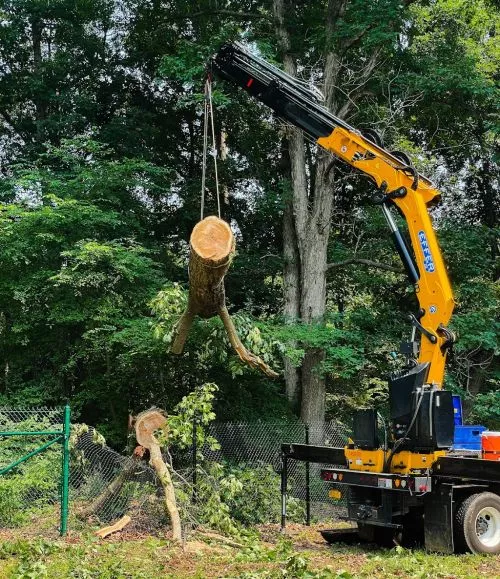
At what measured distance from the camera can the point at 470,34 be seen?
16.4 metres

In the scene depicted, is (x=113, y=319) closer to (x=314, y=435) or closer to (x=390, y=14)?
(x=314, y=435)

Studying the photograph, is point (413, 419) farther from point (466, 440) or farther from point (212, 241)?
point (212, 241)

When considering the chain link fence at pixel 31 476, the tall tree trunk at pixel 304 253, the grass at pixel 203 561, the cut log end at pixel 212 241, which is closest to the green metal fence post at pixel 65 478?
the chain link fence at pixel 31 476

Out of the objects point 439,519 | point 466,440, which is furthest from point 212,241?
point 466,440

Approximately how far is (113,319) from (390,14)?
8.22 meters

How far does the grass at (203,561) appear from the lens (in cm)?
640

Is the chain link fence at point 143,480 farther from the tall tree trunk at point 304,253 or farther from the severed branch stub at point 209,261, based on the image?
the tall tree trunk at point 304,253

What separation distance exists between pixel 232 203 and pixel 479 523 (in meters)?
12.0

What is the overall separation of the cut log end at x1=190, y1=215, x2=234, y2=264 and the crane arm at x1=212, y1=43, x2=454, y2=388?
2.37 m

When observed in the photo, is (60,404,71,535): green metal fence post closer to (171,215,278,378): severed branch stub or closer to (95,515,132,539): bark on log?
(95,515,132,539): bark on log

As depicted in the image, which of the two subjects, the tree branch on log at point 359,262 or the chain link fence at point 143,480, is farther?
Result: the tree branch on log at point 359,262

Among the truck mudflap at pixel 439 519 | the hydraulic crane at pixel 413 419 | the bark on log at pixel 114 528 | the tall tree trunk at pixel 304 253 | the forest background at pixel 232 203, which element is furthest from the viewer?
the tall tree trunk at pixel 304 253

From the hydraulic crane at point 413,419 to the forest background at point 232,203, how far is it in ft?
11.1

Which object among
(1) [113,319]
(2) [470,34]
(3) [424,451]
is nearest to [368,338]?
(1) [113,319]
